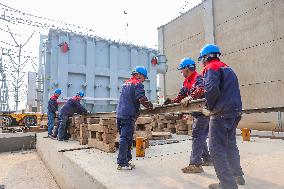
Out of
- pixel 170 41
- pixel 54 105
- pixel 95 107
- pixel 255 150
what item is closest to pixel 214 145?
pixel 255 150

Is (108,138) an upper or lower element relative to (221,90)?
lower

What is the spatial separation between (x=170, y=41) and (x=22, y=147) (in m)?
12.0

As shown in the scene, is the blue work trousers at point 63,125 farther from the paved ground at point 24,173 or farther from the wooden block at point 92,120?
the wooden block at point 92,120

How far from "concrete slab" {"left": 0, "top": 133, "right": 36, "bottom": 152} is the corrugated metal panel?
2.73m

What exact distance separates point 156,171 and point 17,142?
702cm

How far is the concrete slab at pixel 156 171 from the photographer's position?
9.10 ft

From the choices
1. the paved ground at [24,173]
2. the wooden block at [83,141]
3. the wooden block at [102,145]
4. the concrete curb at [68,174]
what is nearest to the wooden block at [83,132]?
the wooden block at [83,141]

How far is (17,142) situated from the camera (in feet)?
28.0

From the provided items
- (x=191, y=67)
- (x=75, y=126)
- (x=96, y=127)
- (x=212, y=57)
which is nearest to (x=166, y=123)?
(x=75, y=126)

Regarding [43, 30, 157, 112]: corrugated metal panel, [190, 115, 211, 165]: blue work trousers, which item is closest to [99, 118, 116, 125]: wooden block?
[190, 115, 211, 165]: blue work trousers

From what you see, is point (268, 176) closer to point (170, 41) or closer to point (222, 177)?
point (222, 177)

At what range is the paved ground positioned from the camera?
182 inches

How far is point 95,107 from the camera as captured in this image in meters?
11.9

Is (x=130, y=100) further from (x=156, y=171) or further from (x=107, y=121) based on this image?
(x=107, y=121)
